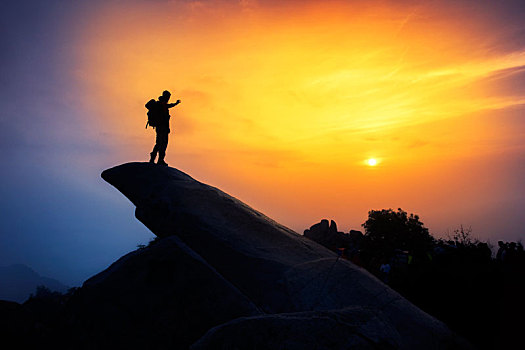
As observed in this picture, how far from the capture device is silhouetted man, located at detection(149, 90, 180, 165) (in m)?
12.5

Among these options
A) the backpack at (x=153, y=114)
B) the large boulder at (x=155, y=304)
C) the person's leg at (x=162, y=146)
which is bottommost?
the large boulder at (x=155, y=304)

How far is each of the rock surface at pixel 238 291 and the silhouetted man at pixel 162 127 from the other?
2067 millimetres

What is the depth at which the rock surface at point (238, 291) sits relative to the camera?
3438 millimetres

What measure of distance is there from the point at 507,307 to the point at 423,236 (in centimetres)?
4651

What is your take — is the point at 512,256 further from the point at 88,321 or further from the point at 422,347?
the point at 88,321

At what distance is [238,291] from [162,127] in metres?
8.57

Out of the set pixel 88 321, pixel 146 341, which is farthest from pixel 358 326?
pixel 88 321

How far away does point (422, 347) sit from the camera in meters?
6.45

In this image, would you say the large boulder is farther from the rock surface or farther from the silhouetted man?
the silhouetted man

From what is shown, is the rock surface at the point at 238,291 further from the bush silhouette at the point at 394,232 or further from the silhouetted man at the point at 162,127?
the bush silhouette at the point at 394,232

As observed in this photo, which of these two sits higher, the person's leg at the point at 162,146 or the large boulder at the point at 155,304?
the person's leg at the point at 162,146

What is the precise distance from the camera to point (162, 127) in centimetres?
1264

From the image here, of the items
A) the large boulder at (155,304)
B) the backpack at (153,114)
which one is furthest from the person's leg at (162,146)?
the large boulder at (155,304)

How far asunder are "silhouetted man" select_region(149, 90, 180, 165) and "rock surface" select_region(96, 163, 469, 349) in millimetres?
2067
